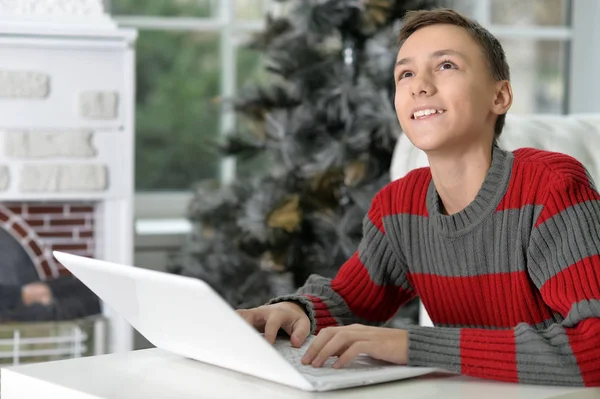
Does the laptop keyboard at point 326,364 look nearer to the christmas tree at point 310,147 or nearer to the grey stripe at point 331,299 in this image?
the grey stripe at point 331,299

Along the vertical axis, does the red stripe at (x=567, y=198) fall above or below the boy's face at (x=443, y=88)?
below

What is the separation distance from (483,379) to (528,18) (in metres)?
2.76

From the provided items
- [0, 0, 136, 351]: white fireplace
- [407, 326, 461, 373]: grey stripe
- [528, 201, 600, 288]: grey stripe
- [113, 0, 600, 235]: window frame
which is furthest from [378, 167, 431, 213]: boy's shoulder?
[113, 0, 600, 235]: window frame

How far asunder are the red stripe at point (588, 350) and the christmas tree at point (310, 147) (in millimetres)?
1431

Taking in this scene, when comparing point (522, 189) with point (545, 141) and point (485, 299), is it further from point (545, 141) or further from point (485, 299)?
point (545, 141)

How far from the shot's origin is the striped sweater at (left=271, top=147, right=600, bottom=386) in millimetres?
1148

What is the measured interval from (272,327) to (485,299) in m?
0.32

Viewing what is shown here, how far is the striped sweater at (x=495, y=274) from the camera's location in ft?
3.77

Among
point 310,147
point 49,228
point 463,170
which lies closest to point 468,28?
point 463,170

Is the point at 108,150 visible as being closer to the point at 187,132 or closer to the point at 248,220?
the point at 248,220

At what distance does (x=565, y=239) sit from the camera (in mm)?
1257

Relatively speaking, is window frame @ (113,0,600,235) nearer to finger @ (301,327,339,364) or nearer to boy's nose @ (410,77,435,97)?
boy's nose @ (410,77,435,97)

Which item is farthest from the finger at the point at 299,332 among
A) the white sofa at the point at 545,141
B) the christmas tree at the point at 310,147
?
the christmas tree at the point at 310,147

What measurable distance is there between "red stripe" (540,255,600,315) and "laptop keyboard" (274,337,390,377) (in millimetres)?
236
